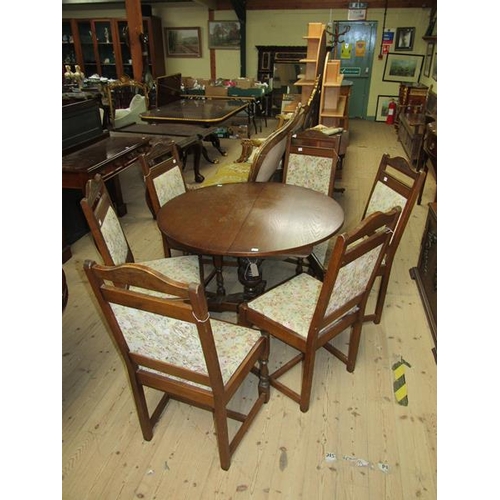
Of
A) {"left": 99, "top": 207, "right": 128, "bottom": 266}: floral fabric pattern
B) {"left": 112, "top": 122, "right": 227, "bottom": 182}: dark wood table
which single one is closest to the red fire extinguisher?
{"left": 112, "top": 122, "right": 227, "bottom": 182}: dark wood table

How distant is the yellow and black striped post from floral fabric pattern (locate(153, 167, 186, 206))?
5.42 feet

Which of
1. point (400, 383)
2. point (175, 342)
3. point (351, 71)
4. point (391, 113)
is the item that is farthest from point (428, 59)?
point (175, 342)

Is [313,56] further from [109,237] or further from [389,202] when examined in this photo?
[109,237]

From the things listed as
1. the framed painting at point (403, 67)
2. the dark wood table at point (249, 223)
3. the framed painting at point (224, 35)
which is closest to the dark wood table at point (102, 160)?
the dark wood table at point (249, 223)

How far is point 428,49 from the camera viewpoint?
720cm

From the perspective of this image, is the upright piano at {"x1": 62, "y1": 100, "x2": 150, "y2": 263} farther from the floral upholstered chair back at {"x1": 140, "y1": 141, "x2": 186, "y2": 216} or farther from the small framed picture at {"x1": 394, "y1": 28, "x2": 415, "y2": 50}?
the small framed picture at {"x1": 394, "y1": 28, "x2": 415, "y2": 50}

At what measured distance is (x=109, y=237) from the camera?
5.49 feet

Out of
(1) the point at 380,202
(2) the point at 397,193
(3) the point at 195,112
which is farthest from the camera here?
(3) the point at 195,112

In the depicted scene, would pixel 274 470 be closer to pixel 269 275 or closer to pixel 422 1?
→ pixel 269 275

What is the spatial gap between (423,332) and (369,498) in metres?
1.09

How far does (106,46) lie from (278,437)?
924 cm

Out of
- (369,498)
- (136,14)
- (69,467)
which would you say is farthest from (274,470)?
(136,14)

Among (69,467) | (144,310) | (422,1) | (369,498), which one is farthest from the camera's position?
(422,1)

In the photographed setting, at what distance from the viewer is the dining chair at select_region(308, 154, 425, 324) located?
1891 millimetres
